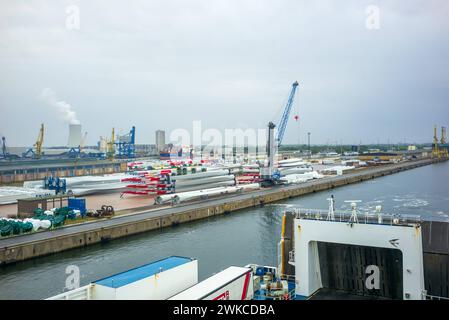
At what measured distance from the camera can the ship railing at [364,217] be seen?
5648 millimetres

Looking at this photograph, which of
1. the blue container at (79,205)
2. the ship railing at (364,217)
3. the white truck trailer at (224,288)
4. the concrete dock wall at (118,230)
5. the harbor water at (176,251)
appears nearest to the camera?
the white truck trailer at (224,288)

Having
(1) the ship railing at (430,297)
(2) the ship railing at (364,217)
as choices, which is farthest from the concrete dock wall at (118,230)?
(1) the ship railing at (430,297)

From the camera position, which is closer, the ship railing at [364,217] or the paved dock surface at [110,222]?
the ship railing at [364,217]

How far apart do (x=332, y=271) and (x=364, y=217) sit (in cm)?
97

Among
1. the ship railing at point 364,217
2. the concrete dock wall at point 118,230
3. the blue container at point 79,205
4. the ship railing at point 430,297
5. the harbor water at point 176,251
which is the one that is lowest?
the harbor water at point 176,251

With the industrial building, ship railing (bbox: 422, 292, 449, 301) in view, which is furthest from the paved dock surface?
the industrial building

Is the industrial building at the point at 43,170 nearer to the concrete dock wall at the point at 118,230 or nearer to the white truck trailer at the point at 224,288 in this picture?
the concrete dock wall at the point at 118,230

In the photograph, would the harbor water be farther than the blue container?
No

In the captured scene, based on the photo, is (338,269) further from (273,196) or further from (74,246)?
(273,196)

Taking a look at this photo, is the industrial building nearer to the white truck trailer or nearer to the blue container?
the blue container

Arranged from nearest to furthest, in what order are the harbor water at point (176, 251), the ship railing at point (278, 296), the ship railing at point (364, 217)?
the ship railing at point (364, 217) → the ship railing at point (278, 296) → the harbor water at point (176, 251)

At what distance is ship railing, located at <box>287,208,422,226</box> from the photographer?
5648 millimetres

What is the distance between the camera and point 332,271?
6164 millimetres
